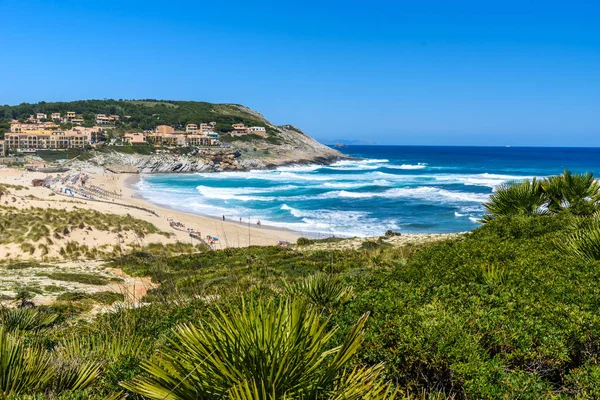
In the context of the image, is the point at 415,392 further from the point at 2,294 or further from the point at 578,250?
the point at 2,294

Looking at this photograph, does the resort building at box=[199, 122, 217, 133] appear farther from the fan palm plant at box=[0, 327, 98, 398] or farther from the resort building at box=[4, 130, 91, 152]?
the fan palm plant at box=[0, 327, 98, 398]

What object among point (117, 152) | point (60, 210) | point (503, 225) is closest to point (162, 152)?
point (117, 152)

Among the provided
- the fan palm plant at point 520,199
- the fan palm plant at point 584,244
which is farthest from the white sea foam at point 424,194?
the fan palm plant at point 584,244

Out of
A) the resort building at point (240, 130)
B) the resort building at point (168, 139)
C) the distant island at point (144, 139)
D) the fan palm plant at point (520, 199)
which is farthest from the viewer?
the resort building at point (240, 130)

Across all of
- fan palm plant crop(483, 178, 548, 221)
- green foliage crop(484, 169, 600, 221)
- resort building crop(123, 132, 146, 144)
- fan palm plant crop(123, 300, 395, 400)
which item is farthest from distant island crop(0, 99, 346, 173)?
fan palm plant crop(123, 300, 395, 400)

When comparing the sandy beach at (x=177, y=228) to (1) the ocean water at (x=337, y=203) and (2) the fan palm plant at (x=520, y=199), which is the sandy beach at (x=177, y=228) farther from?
(2) the fan palm plant at (x=520, y=199)

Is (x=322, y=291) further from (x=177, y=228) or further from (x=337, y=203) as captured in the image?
(x=337, y=203)
